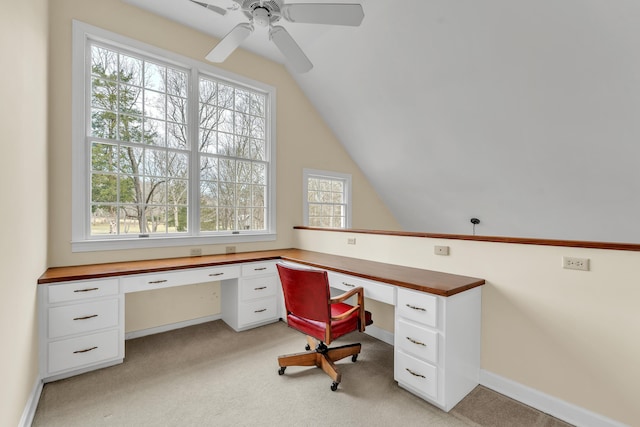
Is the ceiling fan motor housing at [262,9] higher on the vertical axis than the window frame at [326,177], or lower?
higher

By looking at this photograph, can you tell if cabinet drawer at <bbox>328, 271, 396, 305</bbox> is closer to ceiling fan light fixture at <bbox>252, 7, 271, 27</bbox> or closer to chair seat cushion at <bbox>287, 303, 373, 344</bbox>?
chair seat cushion at <bbox>287, 303, 373, 344</bbox>

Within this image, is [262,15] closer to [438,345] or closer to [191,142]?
[191,142]

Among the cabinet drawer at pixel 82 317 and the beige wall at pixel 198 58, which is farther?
the beige wall at pixel 198 58

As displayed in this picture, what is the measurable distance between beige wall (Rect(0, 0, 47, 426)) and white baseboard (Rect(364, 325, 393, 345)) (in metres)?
2.69

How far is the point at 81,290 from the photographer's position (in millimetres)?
2352

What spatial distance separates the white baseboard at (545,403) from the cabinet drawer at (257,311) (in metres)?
2.15

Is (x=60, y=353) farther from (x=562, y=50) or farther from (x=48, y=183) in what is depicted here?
(x=562, y=50)

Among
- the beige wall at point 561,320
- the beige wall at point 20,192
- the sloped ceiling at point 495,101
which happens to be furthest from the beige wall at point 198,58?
the beige wall at point 561,320

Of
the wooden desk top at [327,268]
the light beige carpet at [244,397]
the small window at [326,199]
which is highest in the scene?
the small window at [326,199]

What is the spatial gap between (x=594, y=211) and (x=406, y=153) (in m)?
2.21

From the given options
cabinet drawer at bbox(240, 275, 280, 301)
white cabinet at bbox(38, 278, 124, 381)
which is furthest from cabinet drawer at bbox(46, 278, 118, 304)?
cabinet drawer at bbox(240, 275, 280, 301)

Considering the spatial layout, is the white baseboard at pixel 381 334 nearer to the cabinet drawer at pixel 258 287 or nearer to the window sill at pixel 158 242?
the cabinet drawer at pixel 258 287

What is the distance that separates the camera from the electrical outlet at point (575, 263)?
5.92ft

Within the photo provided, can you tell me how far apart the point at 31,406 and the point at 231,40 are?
286cm
